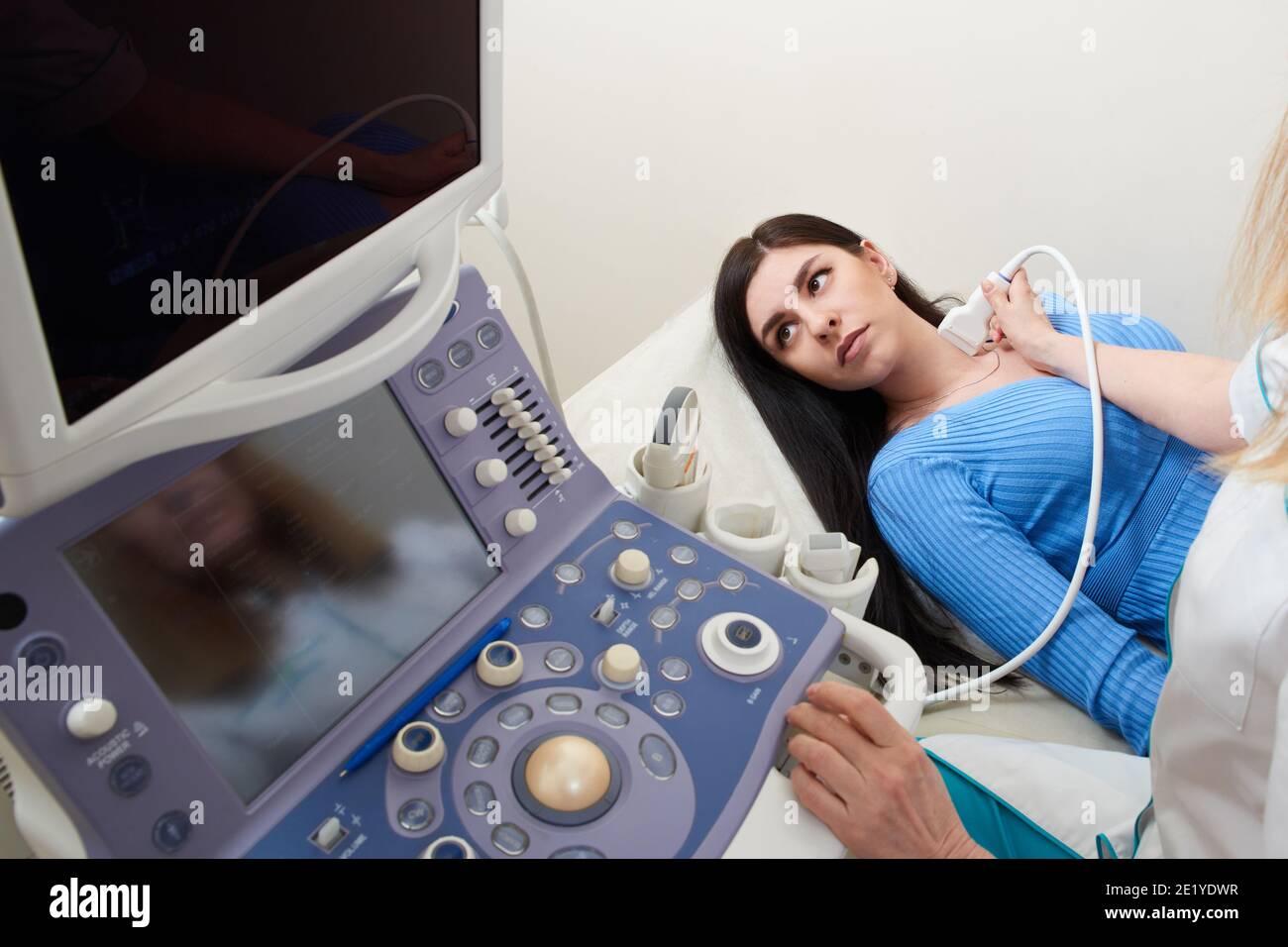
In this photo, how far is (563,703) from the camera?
0.68 metres

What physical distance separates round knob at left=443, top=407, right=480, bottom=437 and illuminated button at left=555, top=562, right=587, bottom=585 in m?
0.15

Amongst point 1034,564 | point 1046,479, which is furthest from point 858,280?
point 1034,564

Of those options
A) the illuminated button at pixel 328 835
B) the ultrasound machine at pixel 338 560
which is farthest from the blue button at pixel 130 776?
the illuminated button at pixel 328 835

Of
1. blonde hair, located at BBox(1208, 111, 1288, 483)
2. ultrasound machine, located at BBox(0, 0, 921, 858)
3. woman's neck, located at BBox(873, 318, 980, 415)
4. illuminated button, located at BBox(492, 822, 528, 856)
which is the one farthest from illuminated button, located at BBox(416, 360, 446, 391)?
woman's neck, located at BBox(873, 318, 980, 415)

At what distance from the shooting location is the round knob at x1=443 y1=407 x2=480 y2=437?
740mm

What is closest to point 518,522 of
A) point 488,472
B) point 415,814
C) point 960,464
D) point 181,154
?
point 488,472

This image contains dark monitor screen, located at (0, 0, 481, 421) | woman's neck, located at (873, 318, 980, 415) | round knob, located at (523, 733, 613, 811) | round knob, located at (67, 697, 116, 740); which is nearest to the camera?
dark monitor screen, located at (0, 0, 481, 421)

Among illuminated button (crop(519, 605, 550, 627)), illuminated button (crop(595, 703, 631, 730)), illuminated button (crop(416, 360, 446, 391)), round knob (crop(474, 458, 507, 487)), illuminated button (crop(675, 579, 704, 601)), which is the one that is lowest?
illuminated button (crop(595, 703, 631, 730))

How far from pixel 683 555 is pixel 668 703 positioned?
160 mm

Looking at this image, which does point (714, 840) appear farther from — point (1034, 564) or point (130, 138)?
point (1034, 564)

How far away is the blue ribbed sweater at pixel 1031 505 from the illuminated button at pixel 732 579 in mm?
612

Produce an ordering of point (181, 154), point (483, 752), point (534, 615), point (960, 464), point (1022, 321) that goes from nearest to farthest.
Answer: point (181, 154) → point (483, 752) → point (534, 615) → point (960, 464) → point (1022, 321)

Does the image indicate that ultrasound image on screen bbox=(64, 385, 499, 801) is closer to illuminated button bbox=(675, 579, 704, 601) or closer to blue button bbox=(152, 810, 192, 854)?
blue button bbox=(152, 810, 192, 854)

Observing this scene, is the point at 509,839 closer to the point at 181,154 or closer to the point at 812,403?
the point at 181,154
